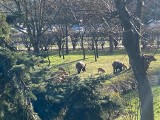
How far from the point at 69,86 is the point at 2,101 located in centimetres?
261

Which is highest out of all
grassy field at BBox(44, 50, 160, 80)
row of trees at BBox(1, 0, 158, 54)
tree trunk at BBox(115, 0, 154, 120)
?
row of trees at BBox(1, 0, 158, 54)

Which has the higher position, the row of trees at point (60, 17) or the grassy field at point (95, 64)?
Answer: the row of trees at point (60, 17)

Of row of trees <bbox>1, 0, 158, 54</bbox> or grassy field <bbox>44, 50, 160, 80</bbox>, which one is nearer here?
row of trees <bbox>1, 0, 158, 54</bbox>

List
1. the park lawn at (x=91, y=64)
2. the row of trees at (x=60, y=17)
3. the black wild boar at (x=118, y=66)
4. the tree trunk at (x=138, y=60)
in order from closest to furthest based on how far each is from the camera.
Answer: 1. the row of trees at (x=60, y=17)
2. the tree trunk at (x=138, y=60)
3. the black wild boar at (x=118, y=66)
4. the park lawn at (x=91, y=64)

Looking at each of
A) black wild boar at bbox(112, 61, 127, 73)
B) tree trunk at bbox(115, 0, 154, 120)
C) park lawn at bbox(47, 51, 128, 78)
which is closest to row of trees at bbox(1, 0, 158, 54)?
tree trunk at bbox(115, 0, 154, 120)

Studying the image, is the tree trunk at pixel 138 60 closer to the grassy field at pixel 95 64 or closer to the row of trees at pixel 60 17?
the row of trees at pixel 60 17

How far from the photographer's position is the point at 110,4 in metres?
7.95

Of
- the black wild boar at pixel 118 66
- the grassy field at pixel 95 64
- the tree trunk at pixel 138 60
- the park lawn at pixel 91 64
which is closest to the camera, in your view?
the tree trunk at pixel 138 60

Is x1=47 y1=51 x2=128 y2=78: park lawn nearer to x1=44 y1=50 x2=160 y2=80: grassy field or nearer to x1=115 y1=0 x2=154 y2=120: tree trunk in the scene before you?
x1=44 y1=50 x2=160 y2=80: grassy field

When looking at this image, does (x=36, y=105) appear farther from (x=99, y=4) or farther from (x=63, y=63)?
(x=63, y=63)

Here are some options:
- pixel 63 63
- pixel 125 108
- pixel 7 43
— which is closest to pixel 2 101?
pixel 7 43

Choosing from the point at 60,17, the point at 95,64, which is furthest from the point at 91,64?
the point at 60,17

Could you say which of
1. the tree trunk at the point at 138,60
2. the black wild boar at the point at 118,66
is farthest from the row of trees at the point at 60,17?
the black wild boar at the point at 118,66

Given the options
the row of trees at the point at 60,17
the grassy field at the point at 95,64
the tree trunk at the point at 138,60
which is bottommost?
the grassy field at the point at 95,64
